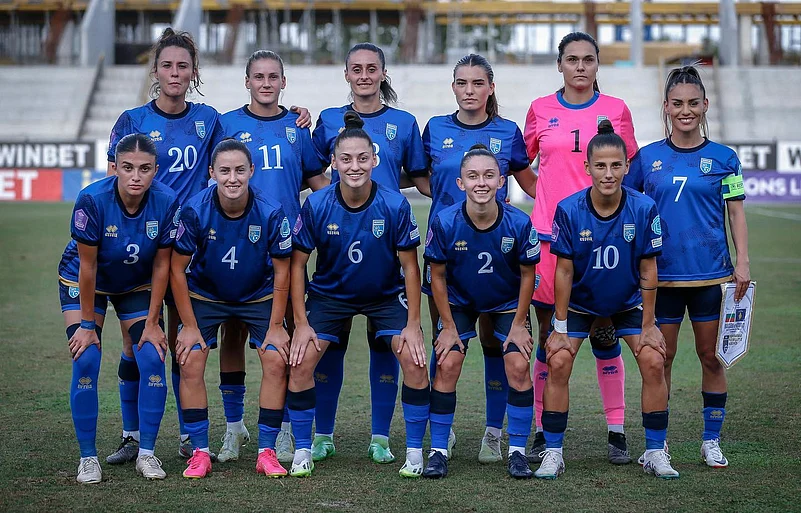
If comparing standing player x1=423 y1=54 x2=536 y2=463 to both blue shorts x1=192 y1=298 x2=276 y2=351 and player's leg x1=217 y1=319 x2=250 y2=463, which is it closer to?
blue shorts x1=192 y1=298 x2=276 y2=351

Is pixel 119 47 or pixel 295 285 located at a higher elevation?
pixel 119 47

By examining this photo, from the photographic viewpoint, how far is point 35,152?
26406mm

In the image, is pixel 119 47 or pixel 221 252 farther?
pixel 119 47

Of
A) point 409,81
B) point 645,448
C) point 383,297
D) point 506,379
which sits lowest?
point 645,448

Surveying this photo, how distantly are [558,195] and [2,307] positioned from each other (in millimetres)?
6712

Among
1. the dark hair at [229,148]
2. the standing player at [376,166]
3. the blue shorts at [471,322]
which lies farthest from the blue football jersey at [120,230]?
the blue shorts at [471,322]

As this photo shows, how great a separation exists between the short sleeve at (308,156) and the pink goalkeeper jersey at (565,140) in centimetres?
123

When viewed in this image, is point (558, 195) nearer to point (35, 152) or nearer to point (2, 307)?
point (2, 307)

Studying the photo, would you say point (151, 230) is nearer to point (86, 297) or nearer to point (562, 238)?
point (86, 297)

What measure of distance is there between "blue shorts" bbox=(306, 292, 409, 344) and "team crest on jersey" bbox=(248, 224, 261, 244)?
1.47 feet

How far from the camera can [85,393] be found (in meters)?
4.95

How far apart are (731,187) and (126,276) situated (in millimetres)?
3066

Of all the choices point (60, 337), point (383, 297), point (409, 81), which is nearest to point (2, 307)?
point (60, 337)

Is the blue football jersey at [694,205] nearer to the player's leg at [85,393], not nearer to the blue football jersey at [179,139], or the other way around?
the blue football jersey at [179,139]
